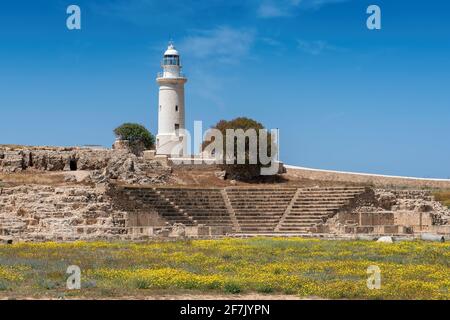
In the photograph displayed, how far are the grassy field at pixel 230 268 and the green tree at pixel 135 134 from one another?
59.5 metres

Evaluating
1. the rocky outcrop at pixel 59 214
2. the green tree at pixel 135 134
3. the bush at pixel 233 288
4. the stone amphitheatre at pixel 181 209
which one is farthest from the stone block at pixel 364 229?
the green tree at pixel 135 134

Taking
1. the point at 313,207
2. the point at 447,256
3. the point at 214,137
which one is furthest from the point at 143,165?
the point at 447,256

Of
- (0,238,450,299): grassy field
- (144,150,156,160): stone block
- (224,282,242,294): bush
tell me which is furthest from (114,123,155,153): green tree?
(224,282,242,294): bush

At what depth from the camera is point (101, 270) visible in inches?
1129

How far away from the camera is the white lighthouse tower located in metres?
84.6

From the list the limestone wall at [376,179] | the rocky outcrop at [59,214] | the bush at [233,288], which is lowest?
the bush at [233,288]

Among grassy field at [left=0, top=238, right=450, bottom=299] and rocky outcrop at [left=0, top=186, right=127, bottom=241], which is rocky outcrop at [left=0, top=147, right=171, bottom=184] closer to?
rocky outcrop at [left=0, top=186, right=127, bottom=241]

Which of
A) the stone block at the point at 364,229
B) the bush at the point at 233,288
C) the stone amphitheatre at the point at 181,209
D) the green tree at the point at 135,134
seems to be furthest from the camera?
the green tree at the point at 135,134

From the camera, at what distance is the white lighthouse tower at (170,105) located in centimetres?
8456

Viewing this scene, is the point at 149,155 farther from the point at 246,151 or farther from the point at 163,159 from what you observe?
the point at 246,151

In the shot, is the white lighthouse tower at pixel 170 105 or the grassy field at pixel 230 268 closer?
the grassy field at pixel 230 268

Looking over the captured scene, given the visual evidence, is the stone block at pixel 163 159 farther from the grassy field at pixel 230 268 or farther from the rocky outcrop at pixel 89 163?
the grassy field at pixel 230 268

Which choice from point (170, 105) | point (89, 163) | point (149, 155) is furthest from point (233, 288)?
point (170, 105)
